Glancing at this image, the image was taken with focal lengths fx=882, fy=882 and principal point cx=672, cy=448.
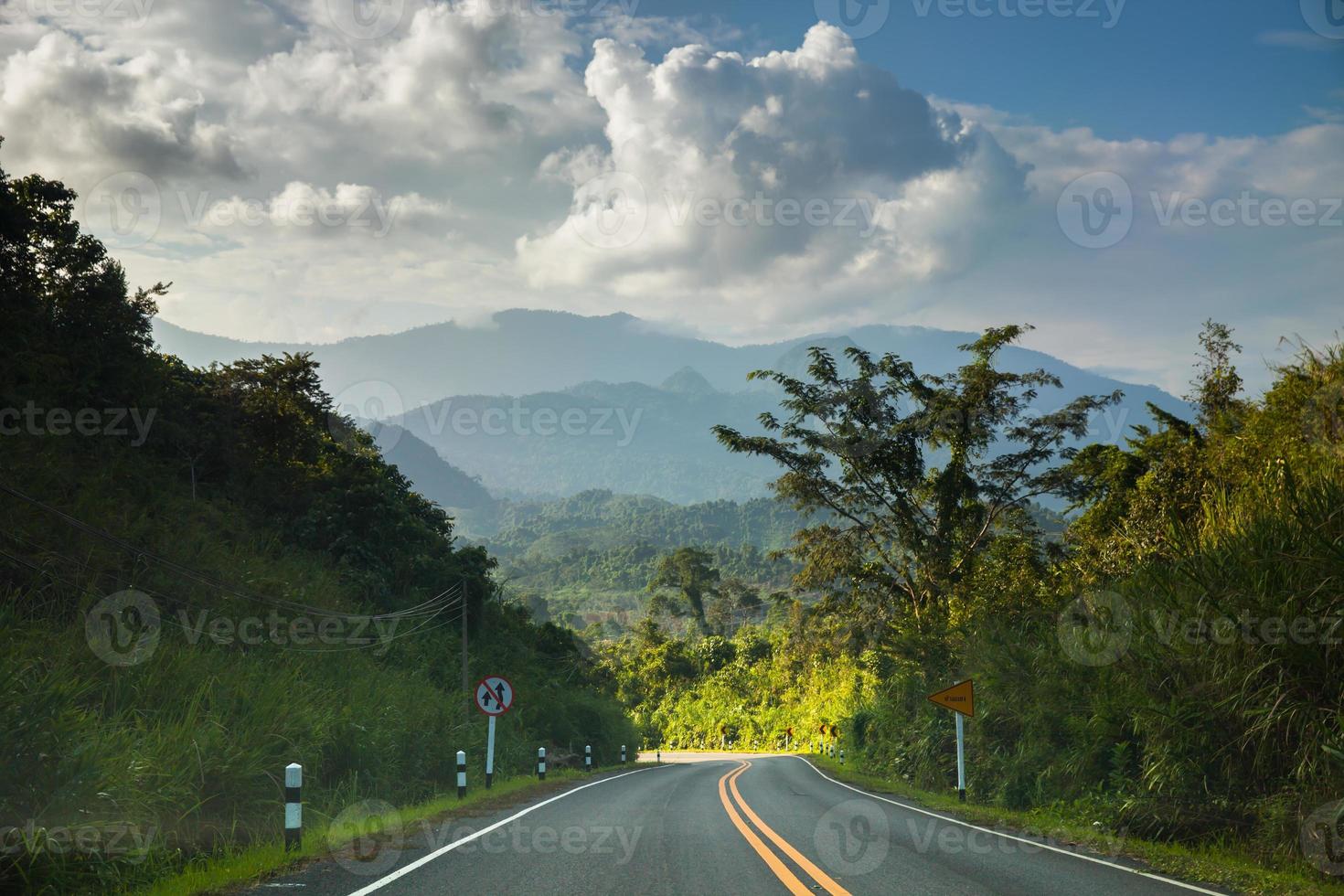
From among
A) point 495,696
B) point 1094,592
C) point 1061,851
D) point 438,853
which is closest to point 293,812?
point 438,853

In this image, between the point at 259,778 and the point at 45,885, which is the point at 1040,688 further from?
the point at 45,885

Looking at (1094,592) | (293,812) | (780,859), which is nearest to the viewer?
(780,859)

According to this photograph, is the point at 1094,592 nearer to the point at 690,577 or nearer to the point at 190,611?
the point at 190,611

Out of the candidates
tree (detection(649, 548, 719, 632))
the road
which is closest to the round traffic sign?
the road

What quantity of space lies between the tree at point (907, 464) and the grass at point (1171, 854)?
15.3 metres

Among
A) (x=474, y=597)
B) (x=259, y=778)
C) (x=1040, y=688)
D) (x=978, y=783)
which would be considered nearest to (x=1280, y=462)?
(x=1040, y=688)

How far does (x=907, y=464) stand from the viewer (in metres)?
31.0

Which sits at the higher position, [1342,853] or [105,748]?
[105,748]

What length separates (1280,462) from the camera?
11.3m

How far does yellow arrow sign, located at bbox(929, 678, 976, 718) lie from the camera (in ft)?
54.6

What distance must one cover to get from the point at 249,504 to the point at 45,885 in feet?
78.5

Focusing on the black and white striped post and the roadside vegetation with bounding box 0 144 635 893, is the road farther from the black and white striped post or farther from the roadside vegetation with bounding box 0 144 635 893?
the roadside vegetation with bounding box 0 144 635 893

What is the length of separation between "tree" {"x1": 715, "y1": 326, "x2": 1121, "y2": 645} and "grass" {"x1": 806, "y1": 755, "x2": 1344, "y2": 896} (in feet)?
50.1

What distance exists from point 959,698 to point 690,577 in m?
79.0
